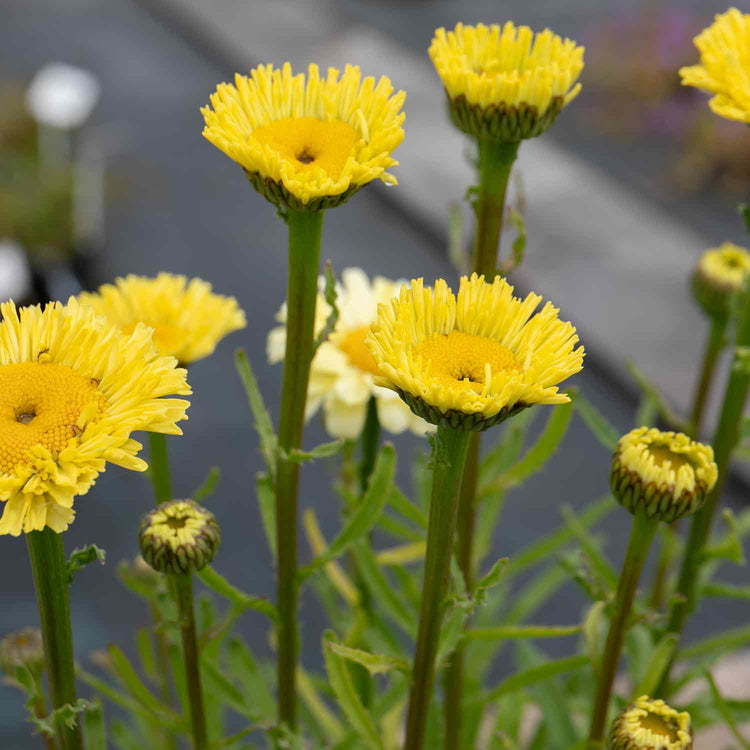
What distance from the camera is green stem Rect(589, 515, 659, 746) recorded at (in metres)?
0.60

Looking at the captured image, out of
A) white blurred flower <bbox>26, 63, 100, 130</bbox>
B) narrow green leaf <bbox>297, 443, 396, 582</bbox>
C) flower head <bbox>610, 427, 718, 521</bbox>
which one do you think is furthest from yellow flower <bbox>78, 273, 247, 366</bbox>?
white blurred flower <bbox>26, 63, 100, 130</bbox>

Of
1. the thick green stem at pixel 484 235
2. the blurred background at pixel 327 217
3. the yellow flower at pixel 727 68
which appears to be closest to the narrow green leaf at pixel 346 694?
the thick green stem at pixel 484 235

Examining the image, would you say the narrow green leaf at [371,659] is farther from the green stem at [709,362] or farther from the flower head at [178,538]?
the green stem at [709,362]

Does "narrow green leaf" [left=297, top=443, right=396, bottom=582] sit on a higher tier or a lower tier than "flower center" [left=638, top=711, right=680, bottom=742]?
higher

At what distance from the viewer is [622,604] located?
2.04 ft

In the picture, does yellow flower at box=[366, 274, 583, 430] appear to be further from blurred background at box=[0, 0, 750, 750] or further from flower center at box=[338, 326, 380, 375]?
blurred background at box=[0, 0, 750, 750]

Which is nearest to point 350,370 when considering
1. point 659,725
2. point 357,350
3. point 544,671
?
point 357,350

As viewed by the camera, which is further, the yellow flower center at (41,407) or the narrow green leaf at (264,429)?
the narrow green leaf at (264,429)

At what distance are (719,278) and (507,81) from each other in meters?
0.39

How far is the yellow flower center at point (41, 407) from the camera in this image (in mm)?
480

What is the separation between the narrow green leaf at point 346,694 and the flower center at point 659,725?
15 centimetres

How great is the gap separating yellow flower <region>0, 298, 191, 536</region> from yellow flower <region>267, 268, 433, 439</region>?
8.9 inches

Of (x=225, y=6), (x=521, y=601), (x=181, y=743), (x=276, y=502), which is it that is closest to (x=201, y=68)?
(x=225, y=6)

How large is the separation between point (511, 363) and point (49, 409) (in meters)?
0.21
